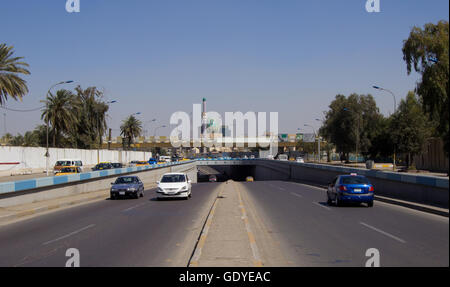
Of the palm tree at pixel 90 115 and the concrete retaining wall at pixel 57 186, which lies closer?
the concrete retaining wall at pixel 57 186

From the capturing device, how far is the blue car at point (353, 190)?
19.9m

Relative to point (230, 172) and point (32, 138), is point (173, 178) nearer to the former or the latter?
point (32, 138)

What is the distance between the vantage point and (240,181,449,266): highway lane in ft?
23.1

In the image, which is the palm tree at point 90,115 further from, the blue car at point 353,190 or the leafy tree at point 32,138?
the blue car at point 353,190

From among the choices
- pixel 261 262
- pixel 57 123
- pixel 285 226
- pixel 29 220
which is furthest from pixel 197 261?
pixel 57 123

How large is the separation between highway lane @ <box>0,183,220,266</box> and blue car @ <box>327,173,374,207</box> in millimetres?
6430

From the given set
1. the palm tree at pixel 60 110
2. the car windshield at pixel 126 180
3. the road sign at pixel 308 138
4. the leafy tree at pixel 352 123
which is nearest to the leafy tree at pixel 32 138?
the palm tree at pixel 60 110

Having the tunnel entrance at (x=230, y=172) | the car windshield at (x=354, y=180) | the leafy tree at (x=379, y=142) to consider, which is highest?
the leafy tree at (x=379, y=142)

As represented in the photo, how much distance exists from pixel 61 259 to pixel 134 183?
2046cm

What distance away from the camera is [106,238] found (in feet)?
42.0

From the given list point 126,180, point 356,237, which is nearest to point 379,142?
point 126,180

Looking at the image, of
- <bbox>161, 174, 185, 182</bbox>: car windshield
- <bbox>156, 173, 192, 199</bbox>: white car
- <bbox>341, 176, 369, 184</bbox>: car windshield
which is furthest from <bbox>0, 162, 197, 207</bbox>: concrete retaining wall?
<bbox>341, 176, 369, 184</bbox>: car windshield

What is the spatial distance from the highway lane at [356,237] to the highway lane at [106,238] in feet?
8.71
